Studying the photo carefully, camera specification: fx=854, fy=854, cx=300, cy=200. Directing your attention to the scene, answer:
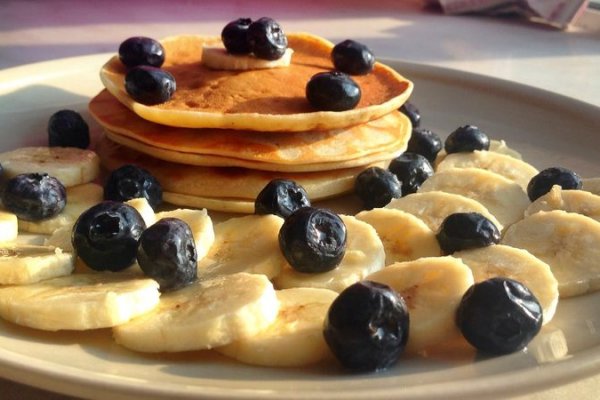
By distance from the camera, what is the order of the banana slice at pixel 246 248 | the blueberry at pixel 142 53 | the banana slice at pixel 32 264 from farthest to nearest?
the blueberry at pixel 142 53 < the banana slice at pixel 246 248 < the banana slice at pixel 32 264

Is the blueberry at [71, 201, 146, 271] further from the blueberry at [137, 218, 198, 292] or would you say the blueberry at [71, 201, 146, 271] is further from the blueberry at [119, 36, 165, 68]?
the blueberry at [119, 36, 165, 68]

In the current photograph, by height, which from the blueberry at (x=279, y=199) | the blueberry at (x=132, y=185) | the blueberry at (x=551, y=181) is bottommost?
the blueberry at (x=132, y=185)

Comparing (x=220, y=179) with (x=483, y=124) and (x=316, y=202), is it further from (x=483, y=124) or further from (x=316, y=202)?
(x=483, y=124)

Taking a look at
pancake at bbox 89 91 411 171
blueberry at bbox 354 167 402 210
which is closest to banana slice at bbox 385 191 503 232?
blueberry at bbox 354 167 402 210

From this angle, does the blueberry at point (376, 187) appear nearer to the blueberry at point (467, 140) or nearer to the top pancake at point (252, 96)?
the top pancake at point (252, 96)

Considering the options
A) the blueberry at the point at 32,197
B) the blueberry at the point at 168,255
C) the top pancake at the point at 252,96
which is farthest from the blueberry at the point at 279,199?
the blueberry at the point at 32,197

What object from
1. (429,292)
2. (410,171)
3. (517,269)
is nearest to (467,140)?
(410,171)
